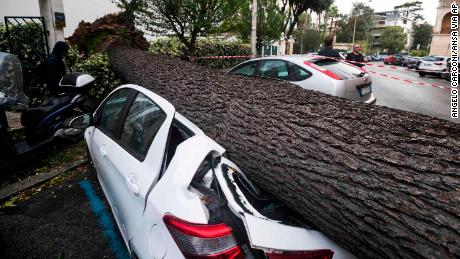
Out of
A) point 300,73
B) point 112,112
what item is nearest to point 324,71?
point 300,73

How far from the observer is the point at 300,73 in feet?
19.9

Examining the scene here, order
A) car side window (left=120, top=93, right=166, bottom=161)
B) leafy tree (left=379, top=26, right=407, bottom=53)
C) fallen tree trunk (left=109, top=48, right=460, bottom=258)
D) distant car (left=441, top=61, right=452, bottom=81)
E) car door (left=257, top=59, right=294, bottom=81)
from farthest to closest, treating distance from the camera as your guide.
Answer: leafy tree (left=379, top=26, right=407, bottom=53) < distant car (left=441, top=61, right=452, bottom=81) < car door (left=257, top=59, right=294, bottom=81) < car side window (left=120, top=93, right=166, bottom=161) < fallen tree trunk (left=109, top=48, right=460, bottom=258)

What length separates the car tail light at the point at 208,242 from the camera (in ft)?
4.68

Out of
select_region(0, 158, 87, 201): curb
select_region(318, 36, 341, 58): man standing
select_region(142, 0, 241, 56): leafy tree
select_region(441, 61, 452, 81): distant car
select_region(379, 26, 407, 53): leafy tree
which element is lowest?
select_region(0, 158, 87, 201): curb

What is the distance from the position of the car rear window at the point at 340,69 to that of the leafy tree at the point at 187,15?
207 inches

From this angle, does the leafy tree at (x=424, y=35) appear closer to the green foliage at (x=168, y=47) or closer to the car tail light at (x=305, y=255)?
the green foliage at (x=168, y=47)

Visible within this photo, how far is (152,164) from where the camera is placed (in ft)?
6.54

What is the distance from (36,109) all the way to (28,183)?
104 centimetres

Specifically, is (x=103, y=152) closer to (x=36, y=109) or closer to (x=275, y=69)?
(x=36, y=109)

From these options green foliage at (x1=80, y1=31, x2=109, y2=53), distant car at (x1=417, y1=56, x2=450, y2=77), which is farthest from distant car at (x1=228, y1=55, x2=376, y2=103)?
distant car at (x1=417, y1=56, x2=450, y2=77)

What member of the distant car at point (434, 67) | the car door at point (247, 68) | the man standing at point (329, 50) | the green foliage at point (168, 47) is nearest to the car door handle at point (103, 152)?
the car door at point (247, 68)

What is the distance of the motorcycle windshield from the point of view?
13.8 feet

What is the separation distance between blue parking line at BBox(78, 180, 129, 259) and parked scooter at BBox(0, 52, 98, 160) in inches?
34.9

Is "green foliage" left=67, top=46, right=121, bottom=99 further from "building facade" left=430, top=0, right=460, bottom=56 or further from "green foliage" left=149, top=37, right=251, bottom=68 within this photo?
"building facade" left=430, top=0, right=460, bottom=56
